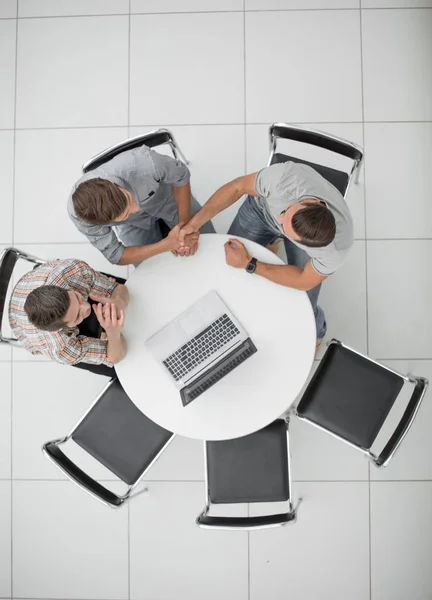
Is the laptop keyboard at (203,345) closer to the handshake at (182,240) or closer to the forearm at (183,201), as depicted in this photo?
the handshake at (182,240)

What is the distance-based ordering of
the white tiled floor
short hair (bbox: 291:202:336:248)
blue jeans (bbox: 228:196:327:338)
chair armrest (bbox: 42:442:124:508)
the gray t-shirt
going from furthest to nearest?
1. the white tiled floor
2. blue jeans (bbox: 228:196:327:338)
3. chair armrest (bbox: 42:442:124:508)
4. the gray t-shirt
5. short hair (bbox: 291:202:336:248)

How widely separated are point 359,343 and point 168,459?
1.19 meters

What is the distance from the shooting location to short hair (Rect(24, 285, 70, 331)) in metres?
1.66

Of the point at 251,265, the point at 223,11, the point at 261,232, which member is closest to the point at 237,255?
the point at 251,265

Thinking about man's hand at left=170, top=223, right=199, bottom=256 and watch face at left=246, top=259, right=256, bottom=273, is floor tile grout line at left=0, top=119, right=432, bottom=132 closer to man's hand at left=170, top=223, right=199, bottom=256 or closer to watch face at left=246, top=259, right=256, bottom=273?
man's hand at left=170, top=223, right=199, bottom=256

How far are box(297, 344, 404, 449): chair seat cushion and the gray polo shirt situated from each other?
1010mm

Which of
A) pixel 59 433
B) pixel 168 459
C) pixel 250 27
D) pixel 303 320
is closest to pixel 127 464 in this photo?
pixel 168 459

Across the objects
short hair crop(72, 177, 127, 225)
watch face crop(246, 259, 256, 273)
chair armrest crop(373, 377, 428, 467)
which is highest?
short hair crop(72, 177, 127, 225)

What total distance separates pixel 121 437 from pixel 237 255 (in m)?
0.98

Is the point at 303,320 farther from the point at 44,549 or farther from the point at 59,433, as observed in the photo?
the point at 44,549

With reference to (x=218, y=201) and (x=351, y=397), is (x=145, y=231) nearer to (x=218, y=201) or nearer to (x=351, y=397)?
(x=218, y=201)

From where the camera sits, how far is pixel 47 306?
5.43ft

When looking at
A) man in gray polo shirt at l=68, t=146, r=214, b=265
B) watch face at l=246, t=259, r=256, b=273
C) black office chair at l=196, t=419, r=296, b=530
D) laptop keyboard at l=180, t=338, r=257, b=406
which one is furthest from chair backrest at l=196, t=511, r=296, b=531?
man in gray polo shirt at l=68, t=146, r=214, b=265

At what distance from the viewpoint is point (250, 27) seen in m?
2.63
